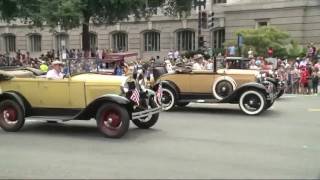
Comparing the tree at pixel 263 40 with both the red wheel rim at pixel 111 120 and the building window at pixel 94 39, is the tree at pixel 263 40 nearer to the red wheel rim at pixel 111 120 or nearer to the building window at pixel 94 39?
the building window at pixel 94 39

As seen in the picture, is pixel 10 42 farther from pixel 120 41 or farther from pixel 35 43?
pixel 120 41

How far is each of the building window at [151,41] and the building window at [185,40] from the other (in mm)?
1917

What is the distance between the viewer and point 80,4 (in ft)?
91.2

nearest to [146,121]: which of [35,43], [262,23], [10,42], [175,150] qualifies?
[175,150]

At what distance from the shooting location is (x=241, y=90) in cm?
1502

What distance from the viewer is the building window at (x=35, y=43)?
51906 mm

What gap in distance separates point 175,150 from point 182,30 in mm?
34803

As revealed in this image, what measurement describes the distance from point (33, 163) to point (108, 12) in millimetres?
21772

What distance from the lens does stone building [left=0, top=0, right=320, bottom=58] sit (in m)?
37.5

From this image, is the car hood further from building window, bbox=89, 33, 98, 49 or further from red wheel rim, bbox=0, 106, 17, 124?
building window, bbox=89, 33, 98, 49

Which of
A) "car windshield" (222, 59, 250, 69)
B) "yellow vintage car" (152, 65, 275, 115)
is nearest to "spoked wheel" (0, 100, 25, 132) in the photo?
"yellow vintage car" (152, 65, 275, 115)

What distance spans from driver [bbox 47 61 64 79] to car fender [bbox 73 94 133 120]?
100 cm

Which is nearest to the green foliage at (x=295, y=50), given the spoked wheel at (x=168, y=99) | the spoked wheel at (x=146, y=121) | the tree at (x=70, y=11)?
the tree at (x=70, y=11)

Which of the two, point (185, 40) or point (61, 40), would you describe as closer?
point (185, 40)
